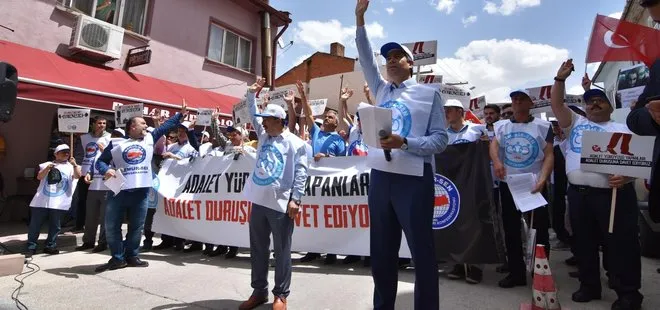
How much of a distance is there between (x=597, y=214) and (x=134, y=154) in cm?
528

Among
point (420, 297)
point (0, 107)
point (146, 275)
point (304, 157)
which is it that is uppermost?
point (0, 107)

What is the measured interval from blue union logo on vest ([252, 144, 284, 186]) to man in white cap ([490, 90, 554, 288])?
219 centimetres

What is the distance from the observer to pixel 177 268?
512cm

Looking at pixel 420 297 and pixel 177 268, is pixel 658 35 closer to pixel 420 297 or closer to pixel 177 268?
pixel 420 297

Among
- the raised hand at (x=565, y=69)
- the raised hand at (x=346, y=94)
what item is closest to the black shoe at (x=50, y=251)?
the raised hand at (x=346, y=94)

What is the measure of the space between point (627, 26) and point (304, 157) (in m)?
2.91

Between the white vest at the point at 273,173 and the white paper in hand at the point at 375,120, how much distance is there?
5.10 feet

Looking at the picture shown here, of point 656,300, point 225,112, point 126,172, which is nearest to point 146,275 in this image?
point 126,172

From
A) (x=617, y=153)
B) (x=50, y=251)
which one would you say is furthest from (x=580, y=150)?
(x=50, y=251)

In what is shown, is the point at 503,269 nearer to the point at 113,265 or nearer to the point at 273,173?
the point at 273,173

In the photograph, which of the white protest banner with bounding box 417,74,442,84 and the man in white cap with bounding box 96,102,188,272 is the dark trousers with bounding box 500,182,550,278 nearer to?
the white protest banner with bounding box 417,74,442,84

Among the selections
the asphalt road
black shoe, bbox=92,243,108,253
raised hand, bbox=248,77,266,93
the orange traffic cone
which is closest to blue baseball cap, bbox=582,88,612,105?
the orange traffic cone

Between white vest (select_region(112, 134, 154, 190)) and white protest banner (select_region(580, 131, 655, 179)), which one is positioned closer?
white protest banner (select_region(580, 131, 655, 179))

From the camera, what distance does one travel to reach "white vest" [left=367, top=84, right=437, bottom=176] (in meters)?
2.50
